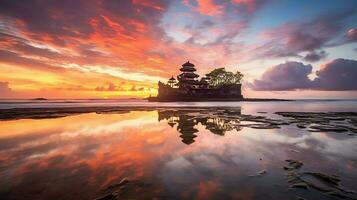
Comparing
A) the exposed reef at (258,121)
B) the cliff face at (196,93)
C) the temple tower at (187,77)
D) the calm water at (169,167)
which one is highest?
the temple tower at (187,77)

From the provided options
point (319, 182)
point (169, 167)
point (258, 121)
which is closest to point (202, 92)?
point (258, 121)

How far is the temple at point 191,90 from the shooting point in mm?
69562

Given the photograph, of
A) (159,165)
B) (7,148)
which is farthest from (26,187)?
(7,148)

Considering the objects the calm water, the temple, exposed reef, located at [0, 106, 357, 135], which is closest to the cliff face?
the temple

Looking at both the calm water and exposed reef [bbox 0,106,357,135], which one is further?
exposed reef [bbox 0,106,357,135]

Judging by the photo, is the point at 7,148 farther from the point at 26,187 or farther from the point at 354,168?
the point at 354,168

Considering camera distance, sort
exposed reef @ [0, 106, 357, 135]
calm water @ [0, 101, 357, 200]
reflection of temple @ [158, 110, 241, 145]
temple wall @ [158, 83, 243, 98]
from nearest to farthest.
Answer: calm water @ [0, 101, 357, 200]
reflection of temple @ [158, 110, 241, 145]
exposed reef @ [0, 106, 357, 135]
temple wall @ [158, 83, 243, 98]

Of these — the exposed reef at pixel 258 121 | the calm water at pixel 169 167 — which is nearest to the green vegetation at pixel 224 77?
the exposed reef at pixel 258 121

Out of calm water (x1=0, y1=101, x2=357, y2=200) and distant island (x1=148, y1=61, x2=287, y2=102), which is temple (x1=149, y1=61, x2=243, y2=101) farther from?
calm water (x1=0, y1=101, x2=357, y2=200)

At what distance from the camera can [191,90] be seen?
7181cm

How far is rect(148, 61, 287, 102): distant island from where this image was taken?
6988 cm

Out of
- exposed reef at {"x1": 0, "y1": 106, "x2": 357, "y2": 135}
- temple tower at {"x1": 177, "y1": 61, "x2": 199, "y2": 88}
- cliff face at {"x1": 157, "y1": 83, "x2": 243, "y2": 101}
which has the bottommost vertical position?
exposed reef at {"x1": 0, "y1": 106, "x2": 357, "y2": 135}

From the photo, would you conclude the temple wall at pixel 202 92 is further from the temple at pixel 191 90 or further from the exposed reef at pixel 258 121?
the exposed reef at pixel 258 121

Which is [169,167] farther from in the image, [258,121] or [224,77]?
[224,77]
